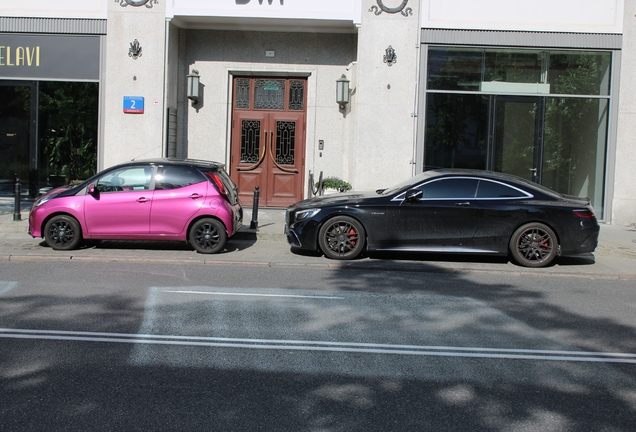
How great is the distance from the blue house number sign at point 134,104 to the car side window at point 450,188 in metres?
8.12

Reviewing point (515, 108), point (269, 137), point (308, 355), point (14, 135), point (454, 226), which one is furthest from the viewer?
point (269, 137)

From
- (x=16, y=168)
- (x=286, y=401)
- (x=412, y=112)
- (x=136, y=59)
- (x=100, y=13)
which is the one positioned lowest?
(x=286, y=401)

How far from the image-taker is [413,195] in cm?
1124

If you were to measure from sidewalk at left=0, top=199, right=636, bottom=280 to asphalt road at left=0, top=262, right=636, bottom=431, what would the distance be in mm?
1323

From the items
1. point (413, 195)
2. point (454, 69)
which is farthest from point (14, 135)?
point (413, 195)

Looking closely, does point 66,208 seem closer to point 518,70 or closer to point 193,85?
point 193,85

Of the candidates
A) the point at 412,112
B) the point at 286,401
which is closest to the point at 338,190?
the point at 412,112

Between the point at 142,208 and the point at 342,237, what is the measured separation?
3.19m

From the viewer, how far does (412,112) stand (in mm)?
16719

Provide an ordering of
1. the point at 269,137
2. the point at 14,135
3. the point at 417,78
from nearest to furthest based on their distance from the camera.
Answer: the point at 417,78, the point at 14,135, the point at 269,137

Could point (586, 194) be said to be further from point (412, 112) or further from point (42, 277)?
point (42, 277)

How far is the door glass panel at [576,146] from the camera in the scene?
55.7 ft

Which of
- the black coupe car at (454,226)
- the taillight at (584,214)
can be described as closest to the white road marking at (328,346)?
the black coupe car at (454,226)

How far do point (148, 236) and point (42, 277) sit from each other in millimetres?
2480
